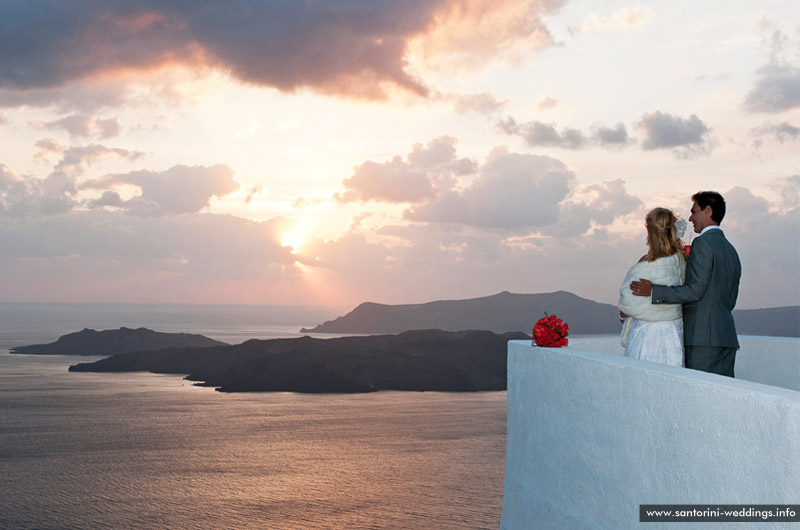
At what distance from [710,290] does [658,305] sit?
0.43 meters

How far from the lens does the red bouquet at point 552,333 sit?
5.56 metres

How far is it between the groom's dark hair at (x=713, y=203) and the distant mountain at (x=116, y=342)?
131 meters

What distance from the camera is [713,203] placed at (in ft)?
15.2

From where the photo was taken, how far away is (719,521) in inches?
118

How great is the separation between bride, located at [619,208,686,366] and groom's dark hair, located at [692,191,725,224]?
197mm

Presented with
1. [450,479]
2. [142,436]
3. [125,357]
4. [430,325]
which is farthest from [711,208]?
[430,325]

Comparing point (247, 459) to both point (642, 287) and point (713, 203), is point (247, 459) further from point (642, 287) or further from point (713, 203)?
point (713, 203)

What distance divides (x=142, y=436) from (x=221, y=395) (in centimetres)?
2516

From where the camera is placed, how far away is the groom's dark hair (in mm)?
4621

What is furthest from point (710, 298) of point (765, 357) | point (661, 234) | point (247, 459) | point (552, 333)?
point (247, 459)

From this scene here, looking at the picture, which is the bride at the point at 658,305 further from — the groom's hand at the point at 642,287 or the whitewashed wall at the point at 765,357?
the whitewashed wall at the point at 765,357

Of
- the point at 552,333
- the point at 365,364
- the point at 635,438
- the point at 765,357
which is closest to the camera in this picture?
the point at 635,438

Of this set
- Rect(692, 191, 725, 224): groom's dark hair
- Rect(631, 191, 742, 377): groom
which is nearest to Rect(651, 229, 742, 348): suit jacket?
Rect(631, 191, 742, 377): groom

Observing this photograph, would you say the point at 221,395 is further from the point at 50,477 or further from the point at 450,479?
the point at 450,479
